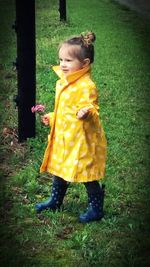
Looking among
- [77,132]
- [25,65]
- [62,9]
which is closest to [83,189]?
[77,132]

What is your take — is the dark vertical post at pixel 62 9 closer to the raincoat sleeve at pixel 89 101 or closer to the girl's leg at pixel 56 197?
the girl's leg at pixel 56 197

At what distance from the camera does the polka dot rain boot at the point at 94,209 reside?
387cm

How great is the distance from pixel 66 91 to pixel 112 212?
41.3 inches

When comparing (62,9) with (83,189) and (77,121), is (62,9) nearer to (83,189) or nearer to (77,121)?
(83,189)

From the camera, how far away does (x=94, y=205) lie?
12.8ft

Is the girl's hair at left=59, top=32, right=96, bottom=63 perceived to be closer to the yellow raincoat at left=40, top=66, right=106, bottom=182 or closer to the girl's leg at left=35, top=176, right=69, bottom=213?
the yellow raincoat at left=40, top=66, right=106, bottom=182

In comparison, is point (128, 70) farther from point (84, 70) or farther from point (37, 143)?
point (84, 70)

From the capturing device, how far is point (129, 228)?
3.84 m

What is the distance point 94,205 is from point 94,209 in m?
0.03

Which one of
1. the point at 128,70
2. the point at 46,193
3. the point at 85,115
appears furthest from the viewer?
the point at 128,70

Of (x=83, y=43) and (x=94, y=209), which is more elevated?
(x=83, y=43)

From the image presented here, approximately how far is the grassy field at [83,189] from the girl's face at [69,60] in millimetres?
1105

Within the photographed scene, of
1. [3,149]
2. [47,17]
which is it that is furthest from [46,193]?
[47,17]

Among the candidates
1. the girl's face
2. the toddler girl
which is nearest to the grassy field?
the toddler girl
